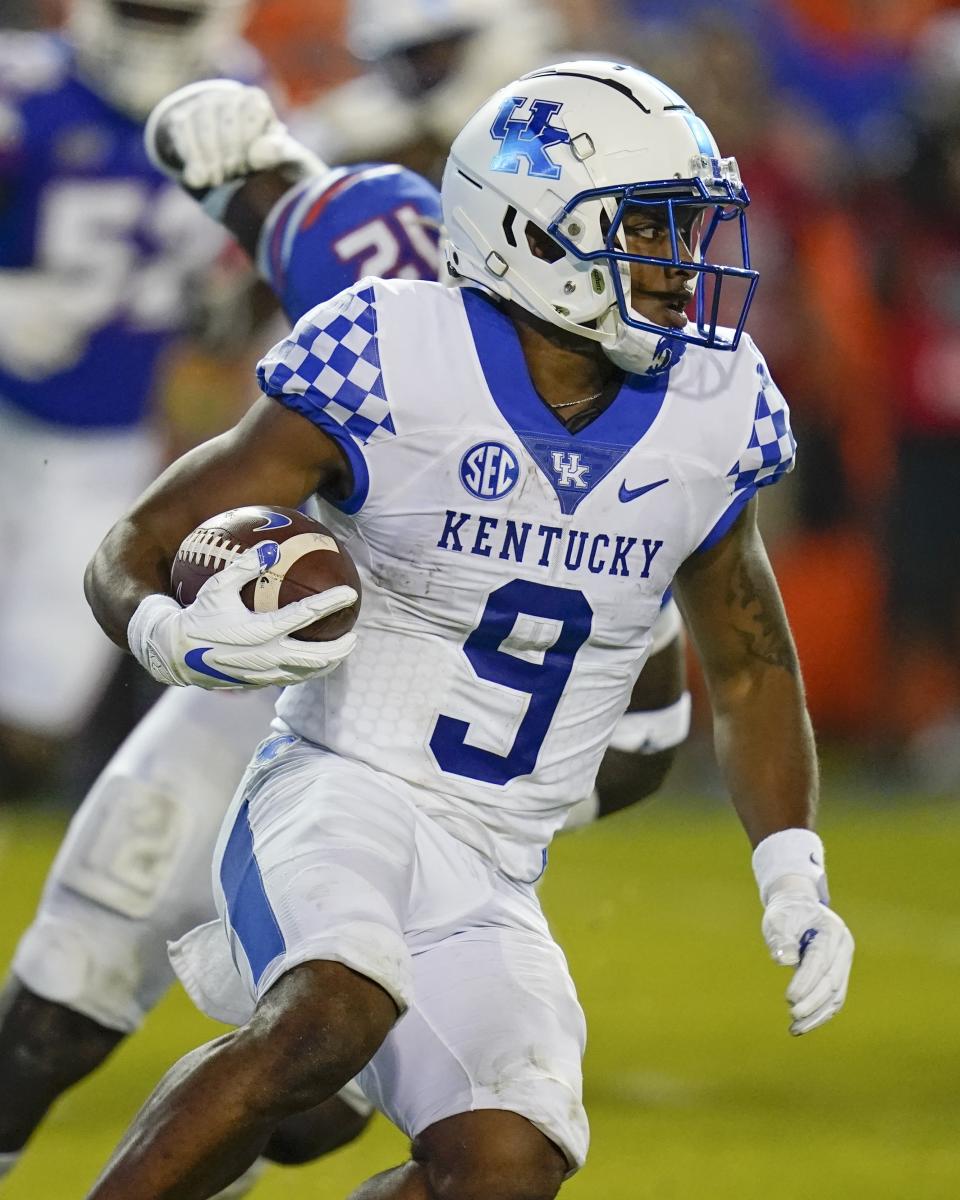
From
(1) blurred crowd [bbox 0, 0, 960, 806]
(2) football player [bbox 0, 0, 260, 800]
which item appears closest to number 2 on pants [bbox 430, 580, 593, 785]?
(2) football player [bbox 0, 0, 260, 800]

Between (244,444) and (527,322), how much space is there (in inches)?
17.6

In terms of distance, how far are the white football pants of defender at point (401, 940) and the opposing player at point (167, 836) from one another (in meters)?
0.55

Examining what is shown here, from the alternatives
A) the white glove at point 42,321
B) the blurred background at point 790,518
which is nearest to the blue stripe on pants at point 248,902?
the blurred background at point 790,518

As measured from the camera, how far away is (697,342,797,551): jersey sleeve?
3.02m

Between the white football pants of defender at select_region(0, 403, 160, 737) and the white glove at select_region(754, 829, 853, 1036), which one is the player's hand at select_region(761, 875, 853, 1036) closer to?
the white glove at select_region(754, 829, 853, 1036)

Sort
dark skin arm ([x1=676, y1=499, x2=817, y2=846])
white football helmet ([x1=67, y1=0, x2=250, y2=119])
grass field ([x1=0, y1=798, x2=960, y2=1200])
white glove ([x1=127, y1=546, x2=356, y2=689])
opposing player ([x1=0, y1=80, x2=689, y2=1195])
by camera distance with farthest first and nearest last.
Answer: white football helmet ([x1=67, y1=0, x2=250, y2=119])
grass field ([x1=0, y1=798, x2=960, y2=1200])
opposing player ([x1=0, y1=80, x2=689, y2=1195])
dark skin arm ([x1=676, y1=499, x2=817, y2=846])
white glove ([x1=127, y1=546, x2=356, y2=689])

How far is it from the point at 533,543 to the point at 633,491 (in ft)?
0.48

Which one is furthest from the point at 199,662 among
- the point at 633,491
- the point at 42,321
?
the point at 42,321

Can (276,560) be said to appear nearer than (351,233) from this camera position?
Yes

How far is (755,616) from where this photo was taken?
3.10 meters

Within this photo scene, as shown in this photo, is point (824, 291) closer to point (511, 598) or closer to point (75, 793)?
point (75, 793)

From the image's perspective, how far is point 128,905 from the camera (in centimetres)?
347

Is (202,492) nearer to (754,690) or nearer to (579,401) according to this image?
(579,401)

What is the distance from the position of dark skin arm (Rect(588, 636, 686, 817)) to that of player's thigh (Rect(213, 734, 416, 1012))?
0.88 meters
